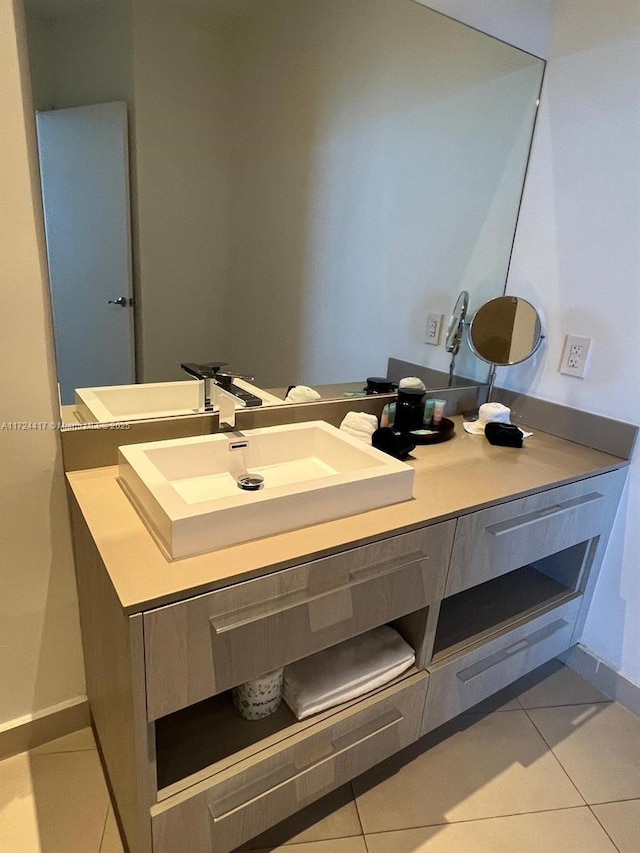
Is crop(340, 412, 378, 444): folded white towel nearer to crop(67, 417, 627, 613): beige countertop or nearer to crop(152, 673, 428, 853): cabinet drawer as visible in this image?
crop(67, 417, 627, 613): beige countertop

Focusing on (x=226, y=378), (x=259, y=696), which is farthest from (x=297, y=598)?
(x=226, y=378)

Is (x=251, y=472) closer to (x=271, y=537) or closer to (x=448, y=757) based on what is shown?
(x=271, y=537)

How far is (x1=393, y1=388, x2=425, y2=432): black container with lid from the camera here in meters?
1.60

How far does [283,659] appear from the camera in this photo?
102 cm

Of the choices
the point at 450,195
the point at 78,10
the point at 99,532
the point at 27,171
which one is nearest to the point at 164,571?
the point at 99,532

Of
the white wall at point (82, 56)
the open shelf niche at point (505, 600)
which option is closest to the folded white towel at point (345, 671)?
the open shelf niche at point (505, 600)

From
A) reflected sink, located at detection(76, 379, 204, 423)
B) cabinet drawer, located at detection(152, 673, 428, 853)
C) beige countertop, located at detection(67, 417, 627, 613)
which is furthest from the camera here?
reflected sink, located at detection(76, 379, 204, 423)

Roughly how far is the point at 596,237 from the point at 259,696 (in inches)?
61.6

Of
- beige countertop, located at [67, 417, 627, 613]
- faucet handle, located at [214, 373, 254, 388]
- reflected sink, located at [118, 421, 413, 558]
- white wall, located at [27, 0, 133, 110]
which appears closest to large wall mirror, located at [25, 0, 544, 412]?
white wall, located at [27, 0, 133, 110]

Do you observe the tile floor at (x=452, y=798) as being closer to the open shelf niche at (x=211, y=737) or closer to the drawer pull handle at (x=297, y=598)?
Answer: the open shelf niche at (x=211, y=737)

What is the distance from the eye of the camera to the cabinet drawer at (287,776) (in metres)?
1.00

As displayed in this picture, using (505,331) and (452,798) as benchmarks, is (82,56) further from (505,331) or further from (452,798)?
(452,798)

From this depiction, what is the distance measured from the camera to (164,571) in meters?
0.88

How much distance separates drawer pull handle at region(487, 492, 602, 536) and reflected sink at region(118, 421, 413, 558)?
28cm
